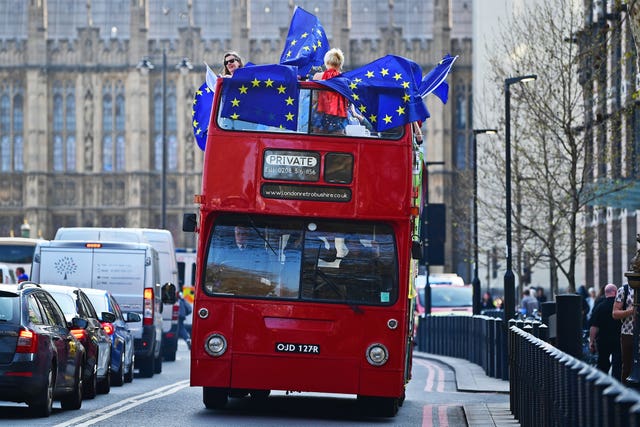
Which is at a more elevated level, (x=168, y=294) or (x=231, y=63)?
(x=231, y=63)

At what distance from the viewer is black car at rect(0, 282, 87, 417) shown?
15.2m

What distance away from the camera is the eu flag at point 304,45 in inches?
672

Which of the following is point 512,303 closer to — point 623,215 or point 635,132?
point 635,132

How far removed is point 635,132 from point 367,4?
60935mm

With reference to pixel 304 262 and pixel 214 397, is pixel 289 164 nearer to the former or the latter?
pixel 304 262

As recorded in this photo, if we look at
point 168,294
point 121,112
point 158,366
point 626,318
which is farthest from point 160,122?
point 626,318

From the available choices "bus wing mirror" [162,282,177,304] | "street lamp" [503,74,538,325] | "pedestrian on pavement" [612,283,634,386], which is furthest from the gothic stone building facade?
"pedestrian on pavement" [612,283,634,386]

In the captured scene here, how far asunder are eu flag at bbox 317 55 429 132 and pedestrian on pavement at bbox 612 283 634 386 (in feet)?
12.9

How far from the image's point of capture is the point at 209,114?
17.8 metres

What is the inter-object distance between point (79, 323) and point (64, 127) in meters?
76.8

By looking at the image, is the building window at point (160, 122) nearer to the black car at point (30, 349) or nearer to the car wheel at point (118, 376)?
the car wheel at point (118, 376)

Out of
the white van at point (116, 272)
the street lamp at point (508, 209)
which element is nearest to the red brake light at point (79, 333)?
the white van at point (116, 272)

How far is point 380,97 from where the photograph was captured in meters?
16.1

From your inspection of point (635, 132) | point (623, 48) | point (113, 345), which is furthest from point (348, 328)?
point (623, 48)
